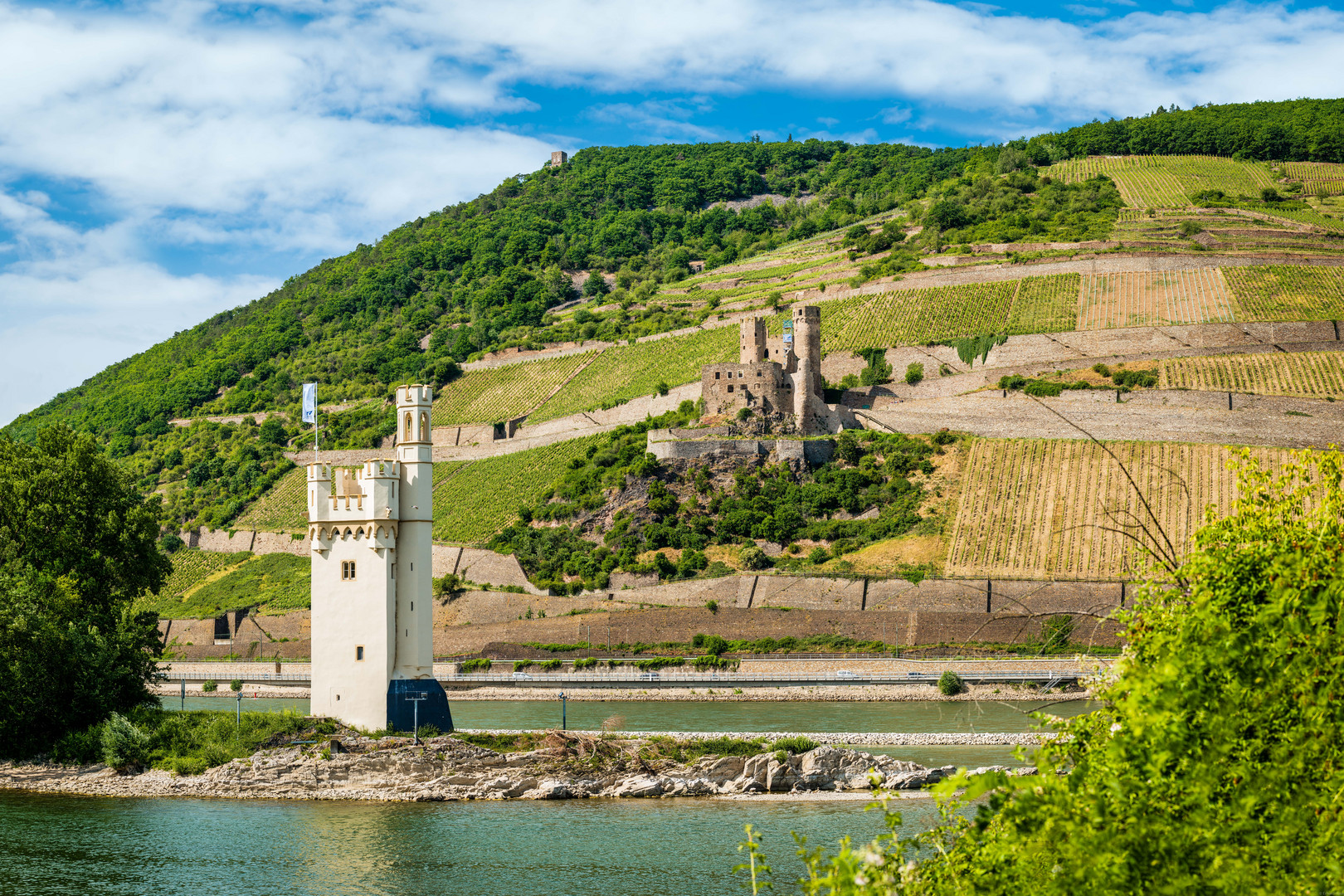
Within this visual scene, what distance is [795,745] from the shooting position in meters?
29.6

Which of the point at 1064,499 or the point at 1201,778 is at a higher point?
the point at 1064,499

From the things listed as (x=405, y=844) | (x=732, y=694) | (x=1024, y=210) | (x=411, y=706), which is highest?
Result: (x=1024, y=210)

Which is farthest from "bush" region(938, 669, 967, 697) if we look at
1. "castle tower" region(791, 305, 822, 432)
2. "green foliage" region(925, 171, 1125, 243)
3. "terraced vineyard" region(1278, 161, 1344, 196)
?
"terraced vineyard" region(1278, 161, 1344, 196)

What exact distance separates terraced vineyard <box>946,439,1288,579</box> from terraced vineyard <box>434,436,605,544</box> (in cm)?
2606

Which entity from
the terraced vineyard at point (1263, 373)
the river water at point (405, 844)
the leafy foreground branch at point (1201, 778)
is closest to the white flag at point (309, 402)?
the river water at point (405, 844)

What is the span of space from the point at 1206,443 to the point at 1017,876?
206 ft

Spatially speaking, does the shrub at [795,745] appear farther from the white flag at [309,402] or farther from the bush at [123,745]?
the white flag at [309,402]

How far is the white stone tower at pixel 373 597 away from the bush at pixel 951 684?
25.2 m

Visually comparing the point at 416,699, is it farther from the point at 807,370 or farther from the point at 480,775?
the point at 807,370

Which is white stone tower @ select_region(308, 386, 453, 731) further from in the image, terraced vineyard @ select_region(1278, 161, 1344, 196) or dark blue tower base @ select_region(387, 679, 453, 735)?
terraced vineyard @ select_region(1278, 161, 1344, 196)

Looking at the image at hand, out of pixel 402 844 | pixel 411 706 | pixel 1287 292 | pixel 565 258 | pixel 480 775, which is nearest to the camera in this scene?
pixel 402 844

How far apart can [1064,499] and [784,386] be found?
16891 millimetres

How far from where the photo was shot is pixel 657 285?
122750 millimetres

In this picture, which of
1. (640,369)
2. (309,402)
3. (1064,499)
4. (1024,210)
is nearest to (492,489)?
(640,369)
